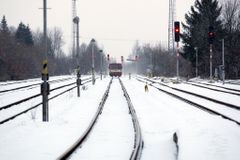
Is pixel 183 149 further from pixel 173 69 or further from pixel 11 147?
pixel 173 69

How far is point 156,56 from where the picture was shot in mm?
81312

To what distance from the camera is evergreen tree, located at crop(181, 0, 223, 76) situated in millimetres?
58031

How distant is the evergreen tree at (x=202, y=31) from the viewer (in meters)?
58.0

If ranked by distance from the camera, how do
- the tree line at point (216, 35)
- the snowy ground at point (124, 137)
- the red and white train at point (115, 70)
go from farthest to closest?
the red and white train at point (115, 70)
the tree line at point (216, 35)
the snowy ground at point (124, 137)

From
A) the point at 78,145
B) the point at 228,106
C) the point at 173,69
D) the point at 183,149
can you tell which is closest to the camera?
the point at 183,149

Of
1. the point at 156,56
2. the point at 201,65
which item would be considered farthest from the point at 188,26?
the point at 156,56

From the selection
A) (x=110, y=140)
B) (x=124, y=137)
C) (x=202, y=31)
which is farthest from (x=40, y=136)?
(x=202, y=31)

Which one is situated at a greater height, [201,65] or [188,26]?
[188,26]

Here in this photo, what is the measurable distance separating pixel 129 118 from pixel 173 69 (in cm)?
5915

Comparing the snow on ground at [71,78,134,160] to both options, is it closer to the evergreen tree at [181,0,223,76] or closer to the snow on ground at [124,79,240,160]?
the snow on ground at [124,79,240,160]

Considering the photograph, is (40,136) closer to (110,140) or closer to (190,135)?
(110,140)

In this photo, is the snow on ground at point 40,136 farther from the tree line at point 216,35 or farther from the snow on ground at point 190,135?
the tree line at point 216,35

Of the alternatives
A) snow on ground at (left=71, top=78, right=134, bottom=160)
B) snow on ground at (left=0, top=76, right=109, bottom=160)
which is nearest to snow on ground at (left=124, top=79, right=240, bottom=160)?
snow on ground at (left=71, top=78, right=134, bottom=160)

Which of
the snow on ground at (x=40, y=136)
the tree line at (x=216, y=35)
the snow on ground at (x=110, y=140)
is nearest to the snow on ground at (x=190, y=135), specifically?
the snow on ground at (x=110, y=140)
